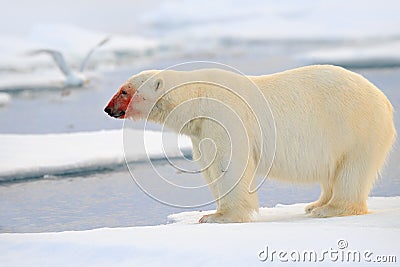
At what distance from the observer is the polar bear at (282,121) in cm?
396

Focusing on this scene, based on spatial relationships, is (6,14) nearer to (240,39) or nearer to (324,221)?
(240,39)

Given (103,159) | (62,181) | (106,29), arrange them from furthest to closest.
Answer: (106,29) < (103,159) < (62,181)

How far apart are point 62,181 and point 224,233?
277cm

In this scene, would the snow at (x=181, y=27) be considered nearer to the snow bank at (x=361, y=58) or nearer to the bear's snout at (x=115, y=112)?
the snow bank at (x=361, y=58)

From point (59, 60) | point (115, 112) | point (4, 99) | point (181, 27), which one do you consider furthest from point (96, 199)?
point (181, 27)

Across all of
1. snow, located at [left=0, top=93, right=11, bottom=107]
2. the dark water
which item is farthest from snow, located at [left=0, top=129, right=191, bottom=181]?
snow, located at [left=0, top=93, right=11, bottom=107]

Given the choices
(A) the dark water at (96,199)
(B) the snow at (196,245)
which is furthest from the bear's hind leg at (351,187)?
(B) the snow at (196,245)

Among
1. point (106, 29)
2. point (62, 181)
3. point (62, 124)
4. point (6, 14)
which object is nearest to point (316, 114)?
point (62, 181)

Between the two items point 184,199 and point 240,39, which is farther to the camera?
point 240,39

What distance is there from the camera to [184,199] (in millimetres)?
4434

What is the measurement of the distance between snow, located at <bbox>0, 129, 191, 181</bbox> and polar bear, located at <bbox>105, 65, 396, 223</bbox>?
1.27 m

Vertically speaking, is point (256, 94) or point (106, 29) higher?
point (256, 94)

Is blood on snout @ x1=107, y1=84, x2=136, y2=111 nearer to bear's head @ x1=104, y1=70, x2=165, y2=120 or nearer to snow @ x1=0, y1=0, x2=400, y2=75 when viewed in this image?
bear's head @ x1=104, y1=70, x2=165, y2=120

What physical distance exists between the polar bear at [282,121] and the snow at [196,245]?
0.70m
